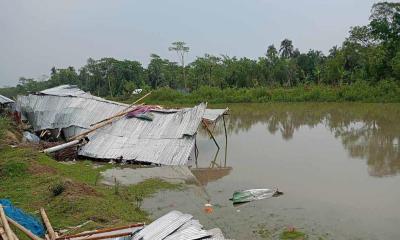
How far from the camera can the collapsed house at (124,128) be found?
44.3 ft

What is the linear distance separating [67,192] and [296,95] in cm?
2570

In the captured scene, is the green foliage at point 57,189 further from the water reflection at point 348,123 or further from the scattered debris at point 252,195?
the water reflection at point 348,123

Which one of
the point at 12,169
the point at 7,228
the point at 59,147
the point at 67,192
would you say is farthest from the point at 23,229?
the point at 59,147

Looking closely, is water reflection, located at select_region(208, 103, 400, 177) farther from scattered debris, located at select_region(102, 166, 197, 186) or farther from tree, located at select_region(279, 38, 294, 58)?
tree, located at select_region(279, 38, 294, 58)

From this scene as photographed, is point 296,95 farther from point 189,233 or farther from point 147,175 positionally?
point 189,233

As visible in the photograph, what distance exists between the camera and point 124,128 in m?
15.2

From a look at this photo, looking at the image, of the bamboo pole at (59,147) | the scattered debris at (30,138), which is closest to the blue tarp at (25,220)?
the bamboo pole at (59,147)

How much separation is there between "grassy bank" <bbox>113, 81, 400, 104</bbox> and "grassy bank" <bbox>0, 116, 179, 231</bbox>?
72.0 feet

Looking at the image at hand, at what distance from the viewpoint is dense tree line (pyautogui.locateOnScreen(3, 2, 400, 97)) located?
32.3 meters

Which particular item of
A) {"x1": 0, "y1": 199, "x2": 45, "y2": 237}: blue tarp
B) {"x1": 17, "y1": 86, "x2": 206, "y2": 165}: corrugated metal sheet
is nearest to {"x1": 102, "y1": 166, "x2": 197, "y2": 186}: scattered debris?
{"x1": 17, "y1": 86, "x2": 206, "y2": 165}: corrugated metal sheet

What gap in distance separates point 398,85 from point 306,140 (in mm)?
15798

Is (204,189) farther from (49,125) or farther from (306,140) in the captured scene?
(49,125)

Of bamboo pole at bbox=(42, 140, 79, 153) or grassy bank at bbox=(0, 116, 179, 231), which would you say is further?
bamboo pole at bbox=(42, 140, 79, 153)

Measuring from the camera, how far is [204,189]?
1109 cm
